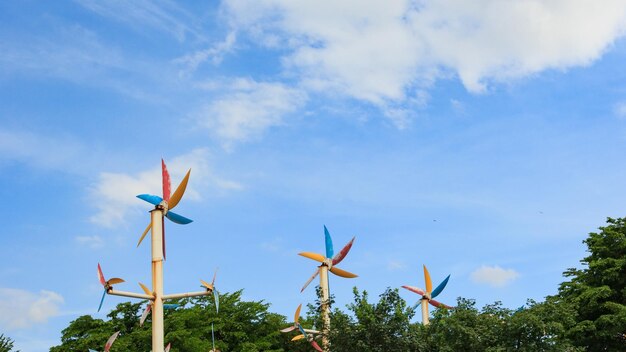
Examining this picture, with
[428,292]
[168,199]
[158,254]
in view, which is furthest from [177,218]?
[428,292]

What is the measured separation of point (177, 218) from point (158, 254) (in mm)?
2175

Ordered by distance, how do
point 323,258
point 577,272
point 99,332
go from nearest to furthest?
1. point 323,258
2. point 577,272
3. point 99,332

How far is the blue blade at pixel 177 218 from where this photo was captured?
3117 cm

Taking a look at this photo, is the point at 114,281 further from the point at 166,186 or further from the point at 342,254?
the point at 342,254

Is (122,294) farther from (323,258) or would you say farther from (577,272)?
(577,272)

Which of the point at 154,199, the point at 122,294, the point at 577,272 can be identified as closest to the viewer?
the point at 122,294

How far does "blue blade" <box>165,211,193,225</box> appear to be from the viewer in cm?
3117

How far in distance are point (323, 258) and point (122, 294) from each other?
50.5ft

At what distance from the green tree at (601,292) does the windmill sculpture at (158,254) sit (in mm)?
19946

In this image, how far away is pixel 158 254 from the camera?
96.8 ft

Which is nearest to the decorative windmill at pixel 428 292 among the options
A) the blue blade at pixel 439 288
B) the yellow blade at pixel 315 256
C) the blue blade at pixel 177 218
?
the blue blade at pixel 439 288

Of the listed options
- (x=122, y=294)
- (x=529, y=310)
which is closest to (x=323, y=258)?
(x=529, y=310)

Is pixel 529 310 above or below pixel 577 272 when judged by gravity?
below

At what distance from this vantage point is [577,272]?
47.5m
